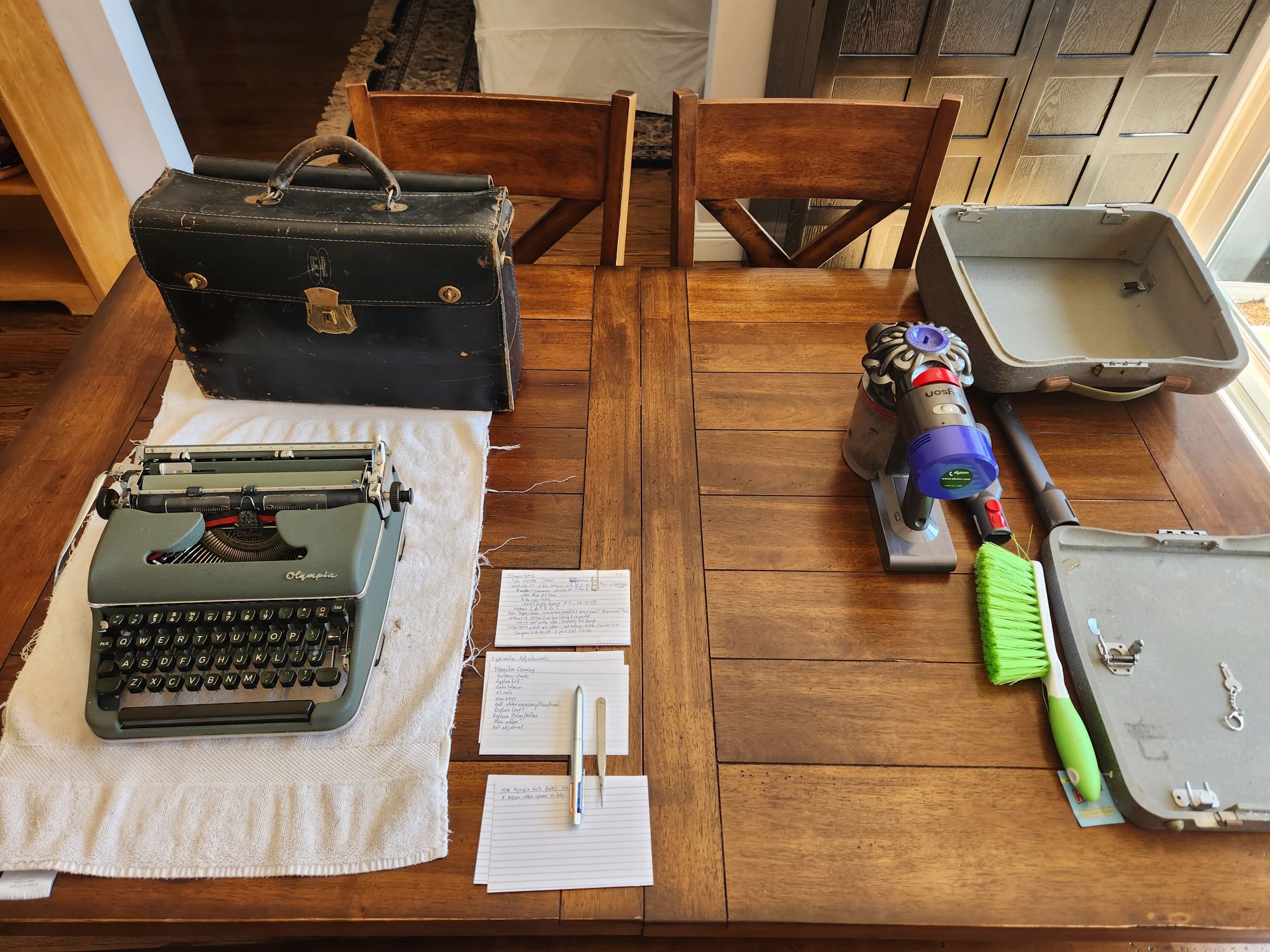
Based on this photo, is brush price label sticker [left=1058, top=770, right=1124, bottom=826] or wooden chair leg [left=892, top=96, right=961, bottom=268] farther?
wooden chair leg [left=892, top=96, right=961, bottom=268]

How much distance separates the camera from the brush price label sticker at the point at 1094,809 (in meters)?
0.76

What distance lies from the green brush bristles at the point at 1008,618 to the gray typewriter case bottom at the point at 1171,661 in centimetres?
3

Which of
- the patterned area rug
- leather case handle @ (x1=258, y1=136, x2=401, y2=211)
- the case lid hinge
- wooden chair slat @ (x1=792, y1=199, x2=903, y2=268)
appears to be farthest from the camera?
the patterned area rug

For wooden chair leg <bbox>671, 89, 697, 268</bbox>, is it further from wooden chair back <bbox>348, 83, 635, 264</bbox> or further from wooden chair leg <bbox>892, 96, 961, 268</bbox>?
wooden chair leg <bbox>892, 96, 961, 268</bbox>

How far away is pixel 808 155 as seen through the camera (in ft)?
4.38

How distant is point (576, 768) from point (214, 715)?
36 cm

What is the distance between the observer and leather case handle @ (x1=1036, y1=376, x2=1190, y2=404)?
107cm

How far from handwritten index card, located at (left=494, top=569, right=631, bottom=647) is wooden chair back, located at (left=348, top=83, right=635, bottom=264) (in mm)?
697

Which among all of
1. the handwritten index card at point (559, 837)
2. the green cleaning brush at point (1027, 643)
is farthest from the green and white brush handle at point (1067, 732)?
the handwritten index card at point (559, 837)

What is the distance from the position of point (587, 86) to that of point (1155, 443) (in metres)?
2.46

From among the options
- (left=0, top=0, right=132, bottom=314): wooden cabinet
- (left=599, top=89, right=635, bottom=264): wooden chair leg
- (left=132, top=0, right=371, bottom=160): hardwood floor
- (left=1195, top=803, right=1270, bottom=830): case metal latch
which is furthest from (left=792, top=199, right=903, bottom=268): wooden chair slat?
(left=132, top=0, right=371, bottom=160): hardwood floor

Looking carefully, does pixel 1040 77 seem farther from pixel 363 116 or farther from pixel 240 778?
pixel 240 778

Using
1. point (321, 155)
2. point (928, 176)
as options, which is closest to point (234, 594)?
point (321, 155)

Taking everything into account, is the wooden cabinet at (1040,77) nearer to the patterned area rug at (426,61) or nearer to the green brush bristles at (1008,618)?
the patterned area rug at (426,61)
